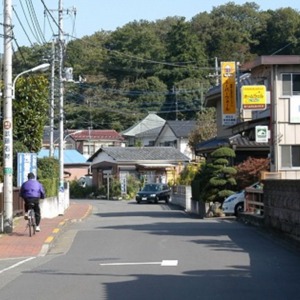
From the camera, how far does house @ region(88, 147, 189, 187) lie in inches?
2857

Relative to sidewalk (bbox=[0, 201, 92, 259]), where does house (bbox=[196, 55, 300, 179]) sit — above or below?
above

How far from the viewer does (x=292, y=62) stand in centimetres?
3036

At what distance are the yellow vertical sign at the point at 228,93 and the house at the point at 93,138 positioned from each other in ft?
169

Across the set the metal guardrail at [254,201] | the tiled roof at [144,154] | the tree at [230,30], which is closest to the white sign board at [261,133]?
the metal guardrail at [254,201]

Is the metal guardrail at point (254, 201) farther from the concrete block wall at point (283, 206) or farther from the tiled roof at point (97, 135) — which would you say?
the tiled roof at point (97, 135)

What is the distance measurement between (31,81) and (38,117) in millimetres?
1972

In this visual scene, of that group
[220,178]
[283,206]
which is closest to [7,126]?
[283,206]

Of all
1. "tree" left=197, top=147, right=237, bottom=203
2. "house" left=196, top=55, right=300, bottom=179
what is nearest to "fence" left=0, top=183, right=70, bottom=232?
"tree" left=197, top=147, right=237, bottom=203

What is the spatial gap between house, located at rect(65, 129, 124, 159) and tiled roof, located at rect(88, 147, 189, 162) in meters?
14.9

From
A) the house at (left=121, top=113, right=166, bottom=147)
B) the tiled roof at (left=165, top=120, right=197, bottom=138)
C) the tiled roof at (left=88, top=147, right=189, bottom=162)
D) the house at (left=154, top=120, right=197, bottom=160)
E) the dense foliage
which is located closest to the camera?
the tiled roof at (left=88, top=147, right=189, bottom=162)

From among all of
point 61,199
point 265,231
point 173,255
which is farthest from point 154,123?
point 173,255

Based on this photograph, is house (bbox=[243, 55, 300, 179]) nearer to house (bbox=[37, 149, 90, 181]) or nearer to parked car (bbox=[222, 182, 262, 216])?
parked car (bbox=[222, 182, 262, 216])

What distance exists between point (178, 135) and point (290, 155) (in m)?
49.5

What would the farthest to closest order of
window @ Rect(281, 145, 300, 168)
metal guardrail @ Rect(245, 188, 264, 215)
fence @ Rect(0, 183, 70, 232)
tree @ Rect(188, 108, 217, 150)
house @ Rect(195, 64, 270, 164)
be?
tree @ Rect(188, 108, 217, 150), window @ Rect(281, 145, 300, 168), house @ Rect(195, 64, 270, 164), metal guardrail @ Rect(245, 188, 264, 215), fence @ Rect(0, 183, 70, 232)
